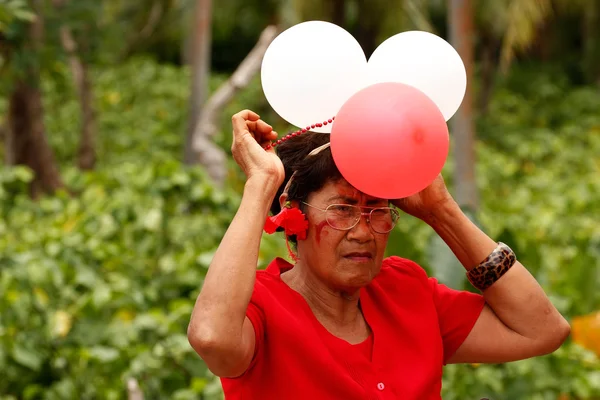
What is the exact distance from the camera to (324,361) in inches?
70.9

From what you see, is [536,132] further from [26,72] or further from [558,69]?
[26,72]

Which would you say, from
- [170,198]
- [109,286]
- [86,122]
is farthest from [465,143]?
[86,122]

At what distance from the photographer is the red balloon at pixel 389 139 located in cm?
167

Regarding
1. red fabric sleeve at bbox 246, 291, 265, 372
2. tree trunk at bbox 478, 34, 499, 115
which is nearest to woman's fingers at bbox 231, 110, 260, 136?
red fabric sleeve at bbox 246, 291, 265, 372

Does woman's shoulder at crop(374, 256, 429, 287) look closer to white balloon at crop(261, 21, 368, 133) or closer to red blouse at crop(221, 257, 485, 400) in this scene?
red blouse at crop(221, 257, 485, 400)

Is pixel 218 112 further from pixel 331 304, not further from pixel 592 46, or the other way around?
pixel 592 46

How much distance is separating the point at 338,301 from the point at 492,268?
14.7 inches

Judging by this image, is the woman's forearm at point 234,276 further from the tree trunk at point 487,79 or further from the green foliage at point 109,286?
the tree trunk at point 487,79

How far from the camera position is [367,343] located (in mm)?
1929

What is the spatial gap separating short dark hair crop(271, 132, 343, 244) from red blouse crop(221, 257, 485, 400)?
0.19 m

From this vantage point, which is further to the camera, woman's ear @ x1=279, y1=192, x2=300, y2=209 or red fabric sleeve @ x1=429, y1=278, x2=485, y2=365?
red fabric sleeve @ x1=429, y1=278, x2=485, y2=365

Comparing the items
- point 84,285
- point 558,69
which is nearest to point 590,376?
point 84,285

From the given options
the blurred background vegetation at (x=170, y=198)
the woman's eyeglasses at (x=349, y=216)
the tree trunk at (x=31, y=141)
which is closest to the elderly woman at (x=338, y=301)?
the woman's eyeglasses at (x=349, y=216)

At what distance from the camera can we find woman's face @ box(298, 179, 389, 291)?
186 cm
